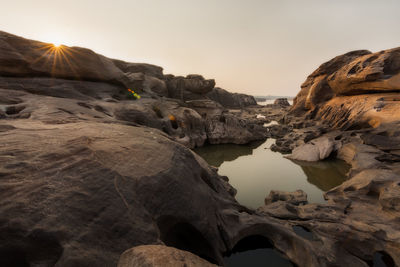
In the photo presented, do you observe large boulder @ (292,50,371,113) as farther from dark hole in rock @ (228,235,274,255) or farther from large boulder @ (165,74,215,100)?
dark hole in rock @ (228,235,274,255)

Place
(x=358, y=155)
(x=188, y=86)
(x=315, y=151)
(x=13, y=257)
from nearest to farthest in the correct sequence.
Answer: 1. (x=13, y=257)
2. (x=358, y=155)
3. (x=315, y=151)
4. (x=188, y=86)

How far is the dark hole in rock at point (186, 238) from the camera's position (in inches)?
119

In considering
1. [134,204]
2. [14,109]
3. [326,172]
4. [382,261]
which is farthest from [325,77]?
[14,109]

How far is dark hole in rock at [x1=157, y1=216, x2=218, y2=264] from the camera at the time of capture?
3.02 meters

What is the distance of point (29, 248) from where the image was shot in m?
1.76

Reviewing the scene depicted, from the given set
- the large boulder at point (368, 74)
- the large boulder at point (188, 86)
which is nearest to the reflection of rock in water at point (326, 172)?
the large boulder at point (368, 74)

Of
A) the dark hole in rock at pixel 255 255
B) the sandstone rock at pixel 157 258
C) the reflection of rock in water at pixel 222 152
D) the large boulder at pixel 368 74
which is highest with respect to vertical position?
the large boulder at pixel 368 74

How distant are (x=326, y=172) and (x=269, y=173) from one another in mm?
3424

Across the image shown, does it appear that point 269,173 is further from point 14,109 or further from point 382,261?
point 14,109

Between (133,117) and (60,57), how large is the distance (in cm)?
665

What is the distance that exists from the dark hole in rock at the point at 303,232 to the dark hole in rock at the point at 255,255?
97 cm

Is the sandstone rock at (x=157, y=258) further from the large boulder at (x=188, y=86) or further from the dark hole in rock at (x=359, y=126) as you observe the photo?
the large boulder at (x=188, y=86)

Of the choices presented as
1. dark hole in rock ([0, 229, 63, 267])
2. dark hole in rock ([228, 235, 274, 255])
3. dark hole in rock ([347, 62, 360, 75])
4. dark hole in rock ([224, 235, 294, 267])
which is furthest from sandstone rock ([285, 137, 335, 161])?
dark hole in rock ([0, 229, 63, 267])

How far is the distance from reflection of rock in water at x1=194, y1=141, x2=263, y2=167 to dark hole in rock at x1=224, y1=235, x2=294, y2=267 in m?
7.39
